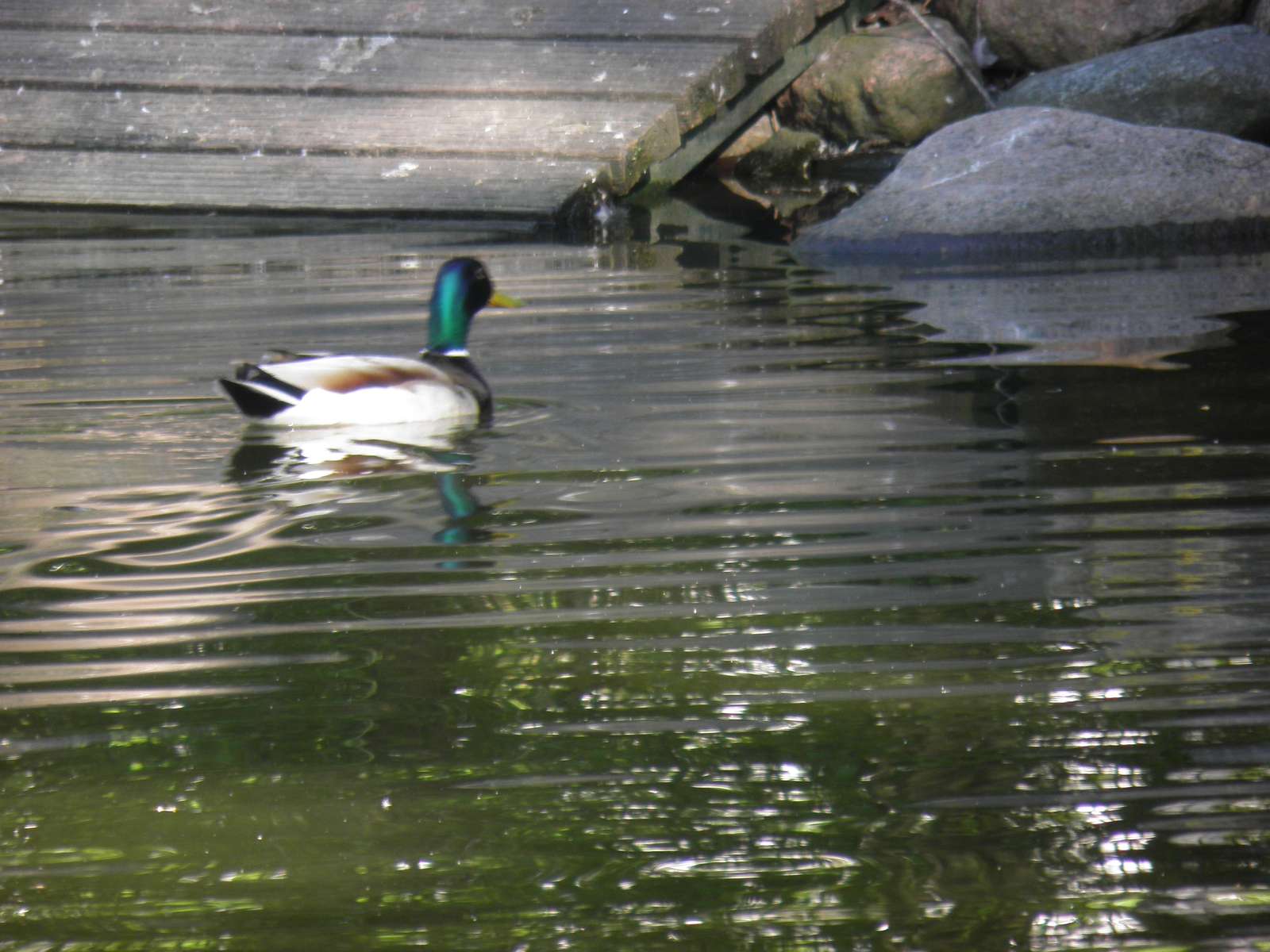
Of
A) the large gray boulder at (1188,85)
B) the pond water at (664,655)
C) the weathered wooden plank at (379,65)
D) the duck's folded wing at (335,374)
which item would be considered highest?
the weathered wooden plank at (379,65)

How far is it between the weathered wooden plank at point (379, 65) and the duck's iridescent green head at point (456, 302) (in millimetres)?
3898

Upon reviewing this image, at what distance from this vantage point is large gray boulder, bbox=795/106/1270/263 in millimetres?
8773

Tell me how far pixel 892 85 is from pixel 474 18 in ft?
8.78

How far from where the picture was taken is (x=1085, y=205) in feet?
28.8

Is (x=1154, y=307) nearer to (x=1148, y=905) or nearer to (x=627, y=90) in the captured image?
(x=627, y=90)

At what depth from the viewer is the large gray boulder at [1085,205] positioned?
877cm

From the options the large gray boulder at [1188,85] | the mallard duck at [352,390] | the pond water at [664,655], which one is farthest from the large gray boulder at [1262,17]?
the mallard duck at [352,390]

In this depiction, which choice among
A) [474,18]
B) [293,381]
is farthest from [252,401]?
[474,18]

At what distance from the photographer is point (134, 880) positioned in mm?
2535

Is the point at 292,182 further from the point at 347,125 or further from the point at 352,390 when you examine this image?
the point at 352,390

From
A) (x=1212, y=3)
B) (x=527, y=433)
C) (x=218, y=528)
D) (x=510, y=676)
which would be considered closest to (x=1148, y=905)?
(x=510, y=676)

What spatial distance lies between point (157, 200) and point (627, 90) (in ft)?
8.77

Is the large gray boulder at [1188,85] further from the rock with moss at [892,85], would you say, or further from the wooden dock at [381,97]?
the wooden dock at [381,97]

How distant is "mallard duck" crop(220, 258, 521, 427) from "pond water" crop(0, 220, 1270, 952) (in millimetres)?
102
